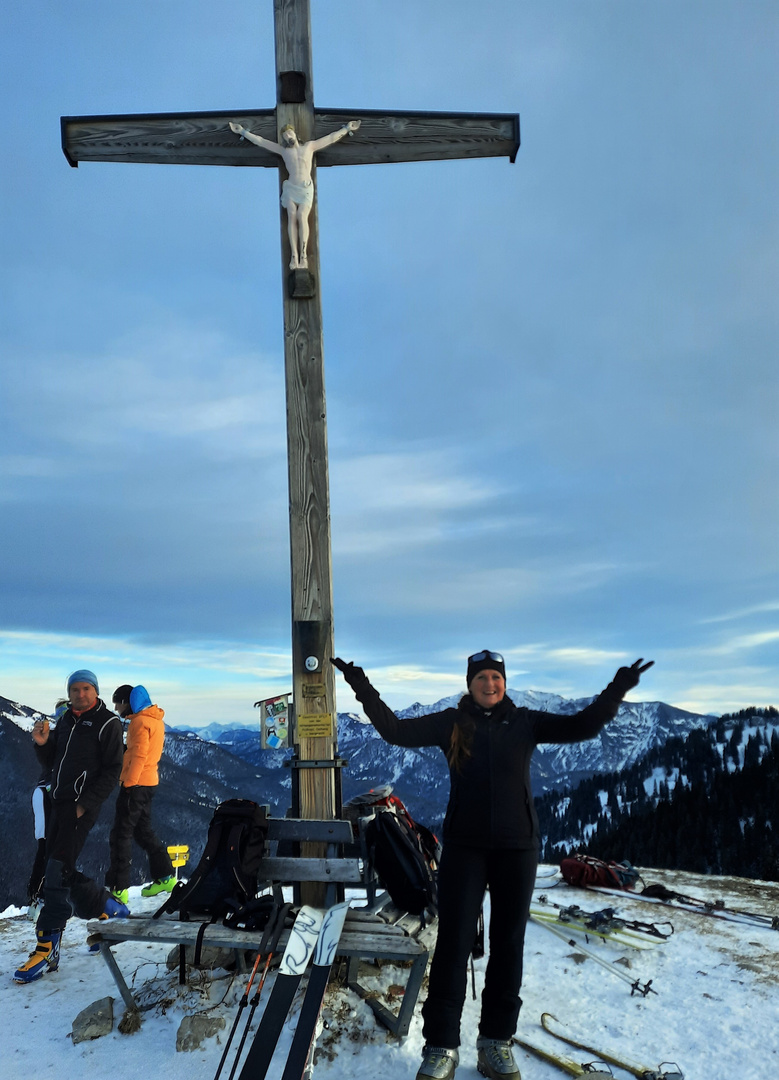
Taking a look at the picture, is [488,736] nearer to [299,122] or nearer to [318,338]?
[318,338]

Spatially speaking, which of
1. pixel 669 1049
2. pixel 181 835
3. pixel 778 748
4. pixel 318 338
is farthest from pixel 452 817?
pixel 181 835

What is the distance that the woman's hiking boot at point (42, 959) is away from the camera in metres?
5.36

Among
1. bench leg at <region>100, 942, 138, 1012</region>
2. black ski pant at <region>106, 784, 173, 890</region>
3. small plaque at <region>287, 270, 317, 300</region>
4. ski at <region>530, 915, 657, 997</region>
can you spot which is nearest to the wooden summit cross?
small plaque at <region>287, 270, 317, 300</region>

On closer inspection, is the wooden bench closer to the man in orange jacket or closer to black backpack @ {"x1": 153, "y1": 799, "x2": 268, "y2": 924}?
black backpack @ {"x1": 153, "y1": 799, "x2": 268, "y2": 924}

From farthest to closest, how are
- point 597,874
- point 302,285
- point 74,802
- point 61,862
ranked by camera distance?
point 597,874 → point 74,802 → point 302,285 → point 61,862

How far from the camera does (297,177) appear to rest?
592cm

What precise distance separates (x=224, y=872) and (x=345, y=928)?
0.93 m

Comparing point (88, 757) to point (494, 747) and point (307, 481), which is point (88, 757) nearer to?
point (307, 481)

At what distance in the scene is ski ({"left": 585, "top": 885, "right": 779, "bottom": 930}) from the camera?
681 cm

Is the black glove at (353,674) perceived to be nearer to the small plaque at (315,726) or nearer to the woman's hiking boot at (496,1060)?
the small plaque at (315,726)

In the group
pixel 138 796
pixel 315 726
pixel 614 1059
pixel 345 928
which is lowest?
pixel 614 1059

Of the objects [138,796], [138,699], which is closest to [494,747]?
[138,796]

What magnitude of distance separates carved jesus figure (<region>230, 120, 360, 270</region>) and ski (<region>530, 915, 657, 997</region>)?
599 centimetres

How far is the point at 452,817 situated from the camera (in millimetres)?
3982
